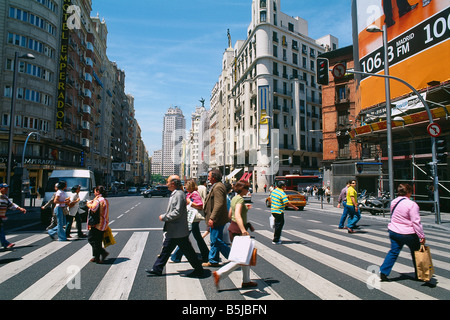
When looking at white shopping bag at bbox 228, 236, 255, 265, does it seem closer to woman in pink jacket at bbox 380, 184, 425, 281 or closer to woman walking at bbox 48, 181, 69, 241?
woman in pink jacket at bbox 380, 184, 425, 281

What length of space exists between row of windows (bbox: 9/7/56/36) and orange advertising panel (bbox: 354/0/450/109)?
3408cm

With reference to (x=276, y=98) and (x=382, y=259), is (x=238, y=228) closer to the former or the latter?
(x=382, y=259)

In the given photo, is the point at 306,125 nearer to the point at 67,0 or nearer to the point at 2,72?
the point at 67,0

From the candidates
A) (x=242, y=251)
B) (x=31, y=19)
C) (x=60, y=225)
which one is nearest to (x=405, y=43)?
(x=242, y=251)

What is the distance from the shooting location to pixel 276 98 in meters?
49.9

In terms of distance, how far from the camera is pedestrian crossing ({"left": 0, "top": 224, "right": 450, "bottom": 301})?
4.20 m

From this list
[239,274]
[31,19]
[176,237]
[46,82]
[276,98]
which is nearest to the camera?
[176,237]

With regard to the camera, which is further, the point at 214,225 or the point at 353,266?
the point at 353,266

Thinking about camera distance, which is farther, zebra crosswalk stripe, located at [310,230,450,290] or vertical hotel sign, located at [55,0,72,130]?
vertical hotel sign, located at [55,0,72,130]

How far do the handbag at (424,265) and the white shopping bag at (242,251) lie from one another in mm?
2812

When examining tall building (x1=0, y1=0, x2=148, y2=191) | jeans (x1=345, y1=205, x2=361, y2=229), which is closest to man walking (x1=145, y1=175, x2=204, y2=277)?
jeans (x1=345, y1=205, x2=361, y2=229)

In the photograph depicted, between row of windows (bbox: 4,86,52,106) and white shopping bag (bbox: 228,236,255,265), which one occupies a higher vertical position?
row of windows (bbox: 4,86,52,106)

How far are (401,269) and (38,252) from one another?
790 centimetres

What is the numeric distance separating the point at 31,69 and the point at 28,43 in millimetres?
2921
